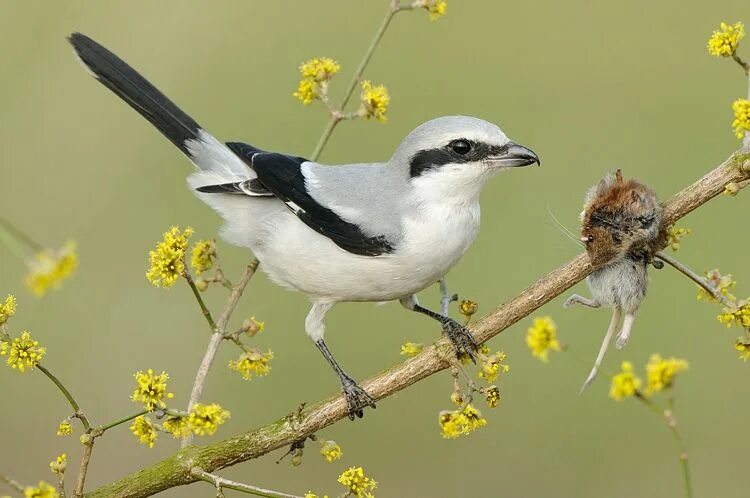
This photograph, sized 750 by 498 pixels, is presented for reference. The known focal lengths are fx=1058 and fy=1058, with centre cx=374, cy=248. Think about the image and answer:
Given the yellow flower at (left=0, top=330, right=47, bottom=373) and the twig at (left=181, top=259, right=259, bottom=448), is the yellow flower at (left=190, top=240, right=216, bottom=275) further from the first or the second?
the yellow flower at (left=0, top=330, right=47, bottom=373)

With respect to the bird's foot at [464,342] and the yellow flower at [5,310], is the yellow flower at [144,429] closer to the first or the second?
the yellow flower at [5,310]

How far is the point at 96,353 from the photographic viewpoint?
653 cm

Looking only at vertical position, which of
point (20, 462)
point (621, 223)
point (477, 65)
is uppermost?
point (477, 65)

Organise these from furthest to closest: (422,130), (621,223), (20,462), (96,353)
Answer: (96,353), (20,462), (422,130), (621,223)

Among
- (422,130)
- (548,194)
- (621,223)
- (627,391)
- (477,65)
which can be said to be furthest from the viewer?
(477,65)

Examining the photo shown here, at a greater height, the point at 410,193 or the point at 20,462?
the point at 20,462

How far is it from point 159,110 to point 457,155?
3.75ft

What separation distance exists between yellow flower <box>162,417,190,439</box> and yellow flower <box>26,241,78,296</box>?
82 cm

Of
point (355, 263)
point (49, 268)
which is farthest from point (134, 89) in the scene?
point (49, 268)

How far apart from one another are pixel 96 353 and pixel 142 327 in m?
0.33

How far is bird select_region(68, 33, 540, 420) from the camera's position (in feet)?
11.4

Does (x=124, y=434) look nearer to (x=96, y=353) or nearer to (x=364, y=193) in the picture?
(x=96, y=353)

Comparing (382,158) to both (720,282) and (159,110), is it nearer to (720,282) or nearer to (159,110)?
(159,110)

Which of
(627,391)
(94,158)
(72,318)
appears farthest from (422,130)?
(94,158)
